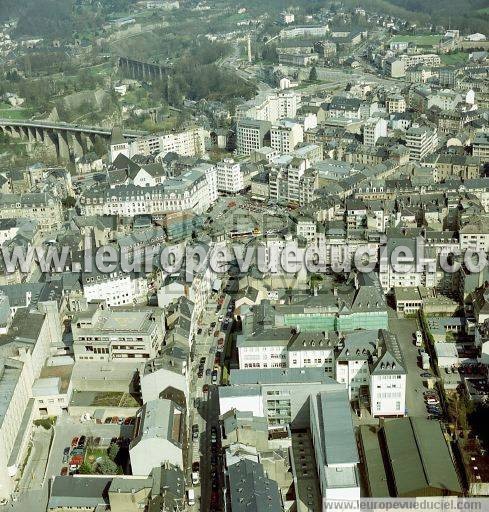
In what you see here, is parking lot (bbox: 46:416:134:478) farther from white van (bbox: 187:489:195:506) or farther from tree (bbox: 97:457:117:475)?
white van (bbox: 187:489:195:506)

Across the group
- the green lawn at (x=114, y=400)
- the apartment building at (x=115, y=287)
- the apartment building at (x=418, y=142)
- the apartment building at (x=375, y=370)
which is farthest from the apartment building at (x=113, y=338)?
the apartment building at (x=418, y=142)

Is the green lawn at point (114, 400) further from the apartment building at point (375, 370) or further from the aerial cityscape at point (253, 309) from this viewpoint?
the apartment building at point (375, 370)

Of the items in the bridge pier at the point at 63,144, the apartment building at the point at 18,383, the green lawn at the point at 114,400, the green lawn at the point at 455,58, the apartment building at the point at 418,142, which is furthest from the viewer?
the green lawn at the point at 455,58

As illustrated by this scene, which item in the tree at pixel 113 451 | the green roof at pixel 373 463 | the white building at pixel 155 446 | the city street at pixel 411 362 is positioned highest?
the white building at pixel 155 446

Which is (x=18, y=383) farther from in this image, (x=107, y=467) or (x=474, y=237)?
(x=474, y=237)

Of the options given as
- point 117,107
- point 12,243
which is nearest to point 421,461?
point 12,243
